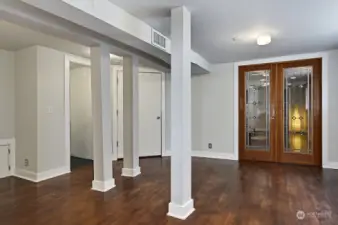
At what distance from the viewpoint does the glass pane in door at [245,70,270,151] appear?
5.26 meters

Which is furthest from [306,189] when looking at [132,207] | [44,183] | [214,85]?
[44,183]

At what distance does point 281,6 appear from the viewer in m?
2.56

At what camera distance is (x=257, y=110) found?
17.6 feet

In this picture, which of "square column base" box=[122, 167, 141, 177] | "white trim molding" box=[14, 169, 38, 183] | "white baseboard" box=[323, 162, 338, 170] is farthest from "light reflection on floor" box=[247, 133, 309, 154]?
"white trim molding" box=[14, 169, 38, 183]

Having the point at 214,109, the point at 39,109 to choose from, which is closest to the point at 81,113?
the point at 39,109

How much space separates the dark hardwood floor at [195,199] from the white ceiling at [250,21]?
2.13 meters

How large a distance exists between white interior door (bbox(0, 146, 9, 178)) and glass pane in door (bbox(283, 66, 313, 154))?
16.9ft

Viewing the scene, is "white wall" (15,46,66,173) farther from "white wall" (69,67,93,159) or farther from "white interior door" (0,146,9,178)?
"white wall" (69,67,93,159)

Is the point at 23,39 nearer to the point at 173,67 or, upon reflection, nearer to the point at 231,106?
the point at 173,67

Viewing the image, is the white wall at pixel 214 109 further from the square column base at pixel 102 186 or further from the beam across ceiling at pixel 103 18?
the square column base at pixel 102 186

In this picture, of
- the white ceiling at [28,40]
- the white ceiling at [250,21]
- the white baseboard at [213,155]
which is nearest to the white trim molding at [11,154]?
the white ceiling at [28,40]

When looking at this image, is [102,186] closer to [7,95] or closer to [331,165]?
[7,95]

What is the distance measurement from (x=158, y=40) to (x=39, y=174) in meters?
2.80

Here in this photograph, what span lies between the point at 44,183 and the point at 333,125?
5082 millimetres
